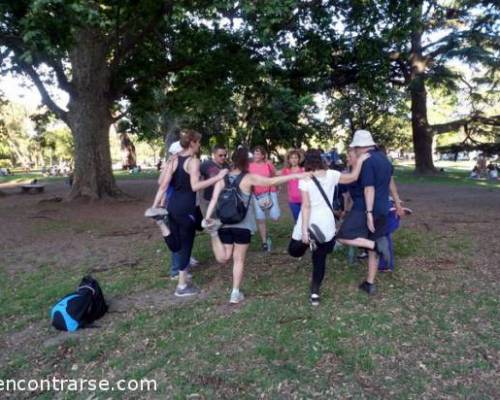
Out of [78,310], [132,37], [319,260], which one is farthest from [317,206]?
[132,37]

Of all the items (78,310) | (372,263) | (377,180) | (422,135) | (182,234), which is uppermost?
(422,135)

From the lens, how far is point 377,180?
14.3 ft

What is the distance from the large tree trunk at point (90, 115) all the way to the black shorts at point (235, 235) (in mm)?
9102

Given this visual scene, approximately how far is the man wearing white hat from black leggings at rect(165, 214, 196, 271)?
5.47 feet

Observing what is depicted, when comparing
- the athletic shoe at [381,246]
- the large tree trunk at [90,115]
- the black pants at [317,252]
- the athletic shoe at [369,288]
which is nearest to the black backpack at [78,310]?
the black pants at [317,252]

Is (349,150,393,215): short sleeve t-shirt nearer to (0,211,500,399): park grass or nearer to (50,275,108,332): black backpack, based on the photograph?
(0,211,500,399): park grass

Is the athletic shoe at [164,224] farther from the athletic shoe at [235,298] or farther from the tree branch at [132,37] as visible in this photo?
the tree branch at [132,37]

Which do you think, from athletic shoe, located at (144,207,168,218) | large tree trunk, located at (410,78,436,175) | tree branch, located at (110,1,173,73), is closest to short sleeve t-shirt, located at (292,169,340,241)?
athletic shoe, located at (144,207,168,218)

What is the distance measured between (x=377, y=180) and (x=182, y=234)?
2.23 meters

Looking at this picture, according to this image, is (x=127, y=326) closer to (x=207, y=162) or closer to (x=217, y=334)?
(x=217, y=334)

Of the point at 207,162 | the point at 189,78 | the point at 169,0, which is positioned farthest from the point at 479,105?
the point at 207,162

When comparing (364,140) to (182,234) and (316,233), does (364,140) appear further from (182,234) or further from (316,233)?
(182,234)

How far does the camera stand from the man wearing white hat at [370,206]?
4324 millimetres

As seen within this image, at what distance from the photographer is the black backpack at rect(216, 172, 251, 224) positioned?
4180 millimetres
